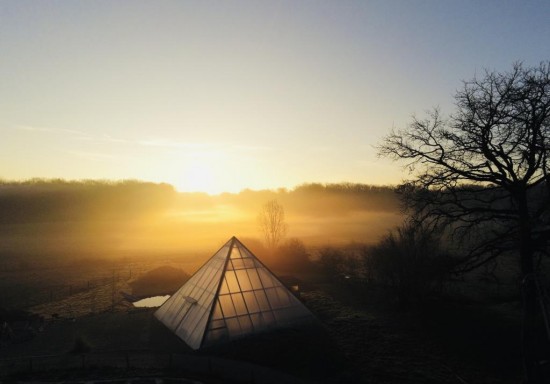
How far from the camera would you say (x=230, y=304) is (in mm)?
23562

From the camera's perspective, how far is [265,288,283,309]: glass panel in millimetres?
24781

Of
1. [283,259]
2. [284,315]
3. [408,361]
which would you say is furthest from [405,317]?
[283,259]

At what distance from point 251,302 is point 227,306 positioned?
1.71 m

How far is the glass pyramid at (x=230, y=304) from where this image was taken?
2247 centimetres

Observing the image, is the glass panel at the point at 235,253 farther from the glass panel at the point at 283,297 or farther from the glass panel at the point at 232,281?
the glass panel at the point at 283,297

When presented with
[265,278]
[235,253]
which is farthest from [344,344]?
[235,253]

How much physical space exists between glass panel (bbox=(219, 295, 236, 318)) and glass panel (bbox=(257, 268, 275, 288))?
2977 millimetres

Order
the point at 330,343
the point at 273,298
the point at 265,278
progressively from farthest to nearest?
the point at 265,278
the point at 273,298
the point at 330,343

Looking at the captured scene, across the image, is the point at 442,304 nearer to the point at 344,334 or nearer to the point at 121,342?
the point at 344,334

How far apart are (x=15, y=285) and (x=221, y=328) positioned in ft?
118

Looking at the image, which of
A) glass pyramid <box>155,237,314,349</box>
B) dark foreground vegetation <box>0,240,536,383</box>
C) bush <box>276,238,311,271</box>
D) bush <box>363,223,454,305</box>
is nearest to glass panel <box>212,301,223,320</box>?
glass pyramid <box>155,237,314,349</box>

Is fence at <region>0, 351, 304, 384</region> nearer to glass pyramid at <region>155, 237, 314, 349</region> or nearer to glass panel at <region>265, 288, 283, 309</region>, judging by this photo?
glass pyramid at <region>155, 237, 314, 349</region>

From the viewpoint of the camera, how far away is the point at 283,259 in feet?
193

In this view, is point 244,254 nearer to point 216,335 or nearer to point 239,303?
point 239,303
